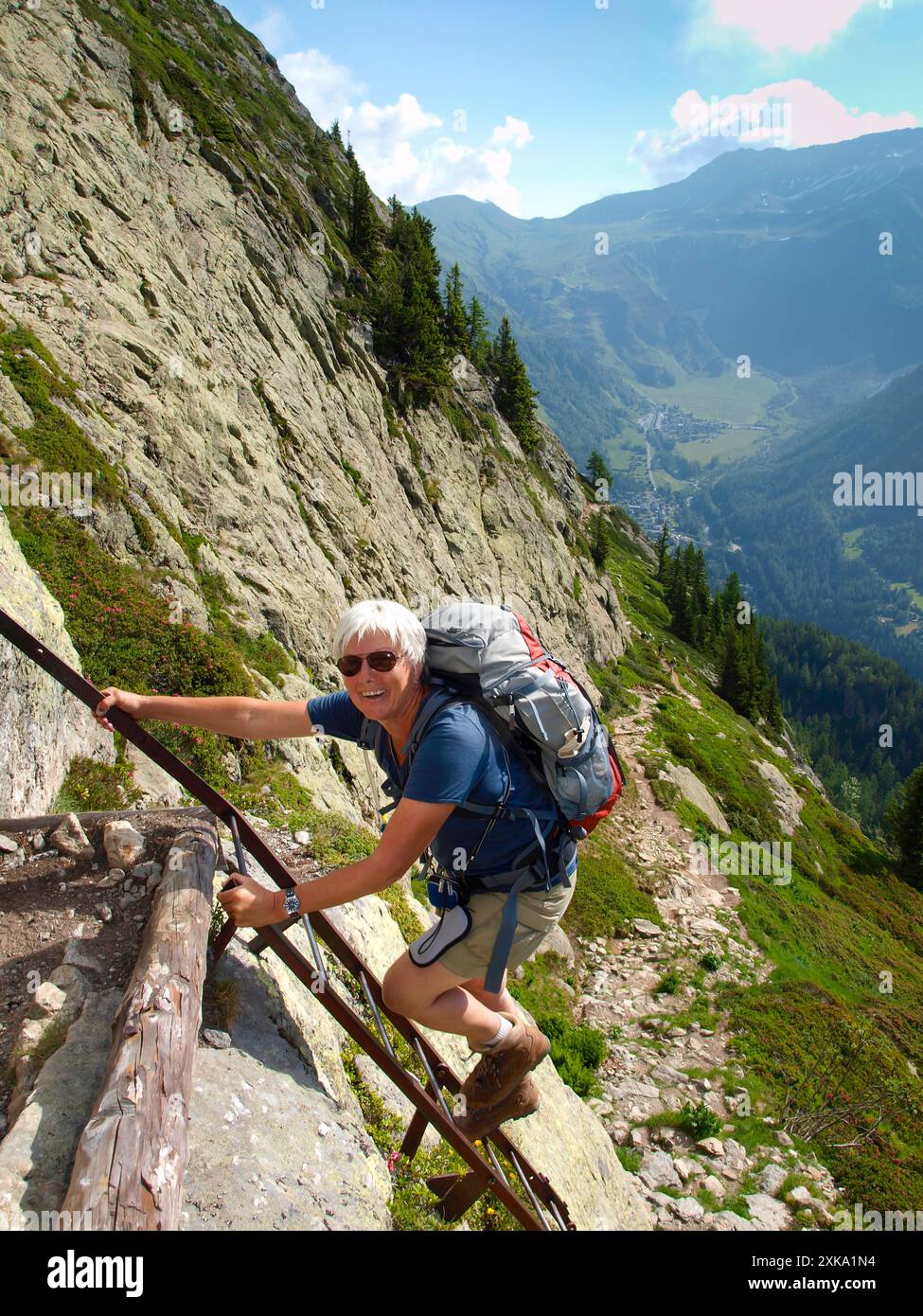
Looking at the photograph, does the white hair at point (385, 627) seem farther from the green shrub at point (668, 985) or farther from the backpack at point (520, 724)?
the green shrub at point (668, 985)

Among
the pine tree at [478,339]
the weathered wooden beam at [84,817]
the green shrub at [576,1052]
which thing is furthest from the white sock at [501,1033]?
the pine tree at [478,339]

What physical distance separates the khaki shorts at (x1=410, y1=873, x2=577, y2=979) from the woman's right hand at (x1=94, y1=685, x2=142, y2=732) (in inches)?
100.0

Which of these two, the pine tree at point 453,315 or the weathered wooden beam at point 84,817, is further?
the pine tree at point 453,315

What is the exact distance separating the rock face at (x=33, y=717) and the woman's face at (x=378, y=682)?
4430 millimetres

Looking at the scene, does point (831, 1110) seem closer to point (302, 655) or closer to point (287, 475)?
point (302, 655)

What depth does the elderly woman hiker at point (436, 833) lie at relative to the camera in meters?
3.85

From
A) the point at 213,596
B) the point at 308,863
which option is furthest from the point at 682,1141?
the point at 213,596

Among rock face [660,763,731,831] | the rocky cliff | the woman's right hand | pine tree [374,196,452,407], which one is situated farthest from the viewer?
pine tree [374,196,452,407]

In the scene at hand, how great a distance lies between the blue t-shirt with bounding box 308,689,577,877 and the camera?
3803 mm

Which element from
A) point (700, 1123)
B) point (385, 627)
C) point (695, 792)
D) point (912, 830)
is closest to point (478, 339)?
point (695, 792)

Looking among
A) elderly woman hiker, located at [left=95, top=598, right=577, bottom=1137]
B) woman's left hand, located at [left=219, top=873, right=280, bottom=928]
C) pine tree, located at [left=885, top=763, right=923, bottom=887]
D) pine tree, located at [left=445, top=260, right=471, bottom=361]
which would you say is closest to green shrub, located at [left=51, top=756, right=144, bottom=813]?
elderly woman hiker, located at [left=95, top=598, right=577, bottom=1137]
